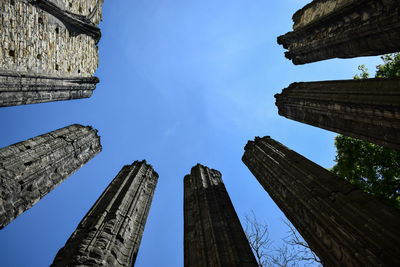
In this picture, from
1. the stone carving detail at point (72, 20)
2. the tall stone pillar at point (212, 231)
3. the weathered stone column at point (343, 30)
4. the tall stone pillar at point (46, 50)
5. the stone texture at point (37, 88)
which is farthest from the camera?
the stone carving detail at point (72, 20)

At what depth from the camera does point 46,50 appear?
8844 mm

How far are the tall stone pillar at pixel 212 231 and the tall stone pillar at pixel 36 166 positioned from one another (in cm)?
605

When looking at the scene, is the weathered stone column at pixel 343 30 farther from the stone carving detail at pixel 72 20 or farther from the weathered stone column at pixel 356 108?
the stone carving detail at pixel 72 20

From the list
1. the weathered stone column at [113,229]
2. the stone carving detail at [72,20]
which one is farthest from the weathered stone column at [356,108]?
the stone carving detail at [72,20]

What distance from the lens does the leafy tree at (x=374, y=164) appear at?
10180 mm

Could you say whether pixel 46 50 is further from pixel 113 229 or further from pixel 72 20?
pixel 113 229

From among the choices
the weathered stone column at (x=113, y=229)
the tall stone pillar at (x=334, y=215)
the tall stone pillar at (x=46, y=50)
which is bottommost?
the tall stone pillar at (x=334, y=215)

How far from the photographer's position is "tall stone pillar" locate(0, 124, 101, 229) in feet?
25.1

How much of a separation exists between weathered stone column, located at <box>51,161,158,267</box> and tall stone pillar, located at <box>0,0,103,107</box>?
→ 200 inches

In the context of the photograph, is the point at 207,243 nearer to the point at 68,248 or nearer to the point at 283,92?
the point at 68,248

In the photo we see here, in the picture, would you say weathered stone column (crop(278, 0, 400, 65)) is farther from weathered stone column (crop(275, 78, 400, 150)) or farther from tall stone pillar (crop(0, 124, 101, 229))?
tall stone pillar (crop(0, 124, 101, 229))

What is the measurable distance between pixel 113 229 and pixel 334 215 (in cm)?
729

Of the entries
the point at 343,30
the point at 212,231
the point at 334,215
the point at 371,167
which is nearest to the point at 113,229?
the point at 212,231

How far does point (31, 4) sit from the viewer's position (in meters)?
7.93
